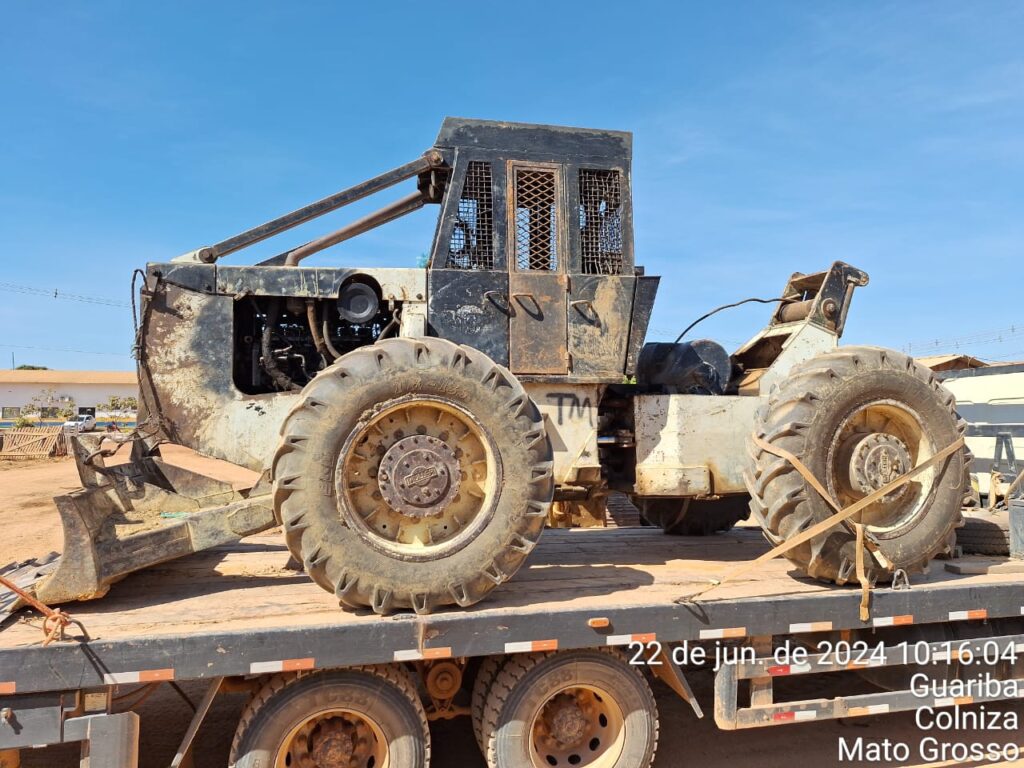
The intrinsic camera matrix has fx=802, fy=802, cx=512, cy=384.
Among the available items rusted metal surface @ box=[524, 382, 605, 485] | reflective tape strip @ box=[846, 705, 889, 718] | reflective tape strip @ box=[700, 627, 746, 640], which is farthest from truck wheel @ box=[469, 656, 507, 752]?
reflective tape strip @ box=[846, 705, 889, 718]

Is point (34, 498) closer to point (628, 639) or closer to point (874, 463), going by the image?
point (628, 639)

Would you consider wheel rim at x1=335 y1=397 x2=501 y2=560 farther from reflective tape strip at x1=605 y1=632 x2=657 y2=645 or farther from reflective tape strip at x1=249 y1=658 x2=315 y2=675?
reflective tape strip at x1=605 y1=632 x2=657 y2=645

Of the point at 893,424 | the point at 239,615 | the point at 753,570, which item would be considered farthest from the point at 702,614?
the point at 239,615

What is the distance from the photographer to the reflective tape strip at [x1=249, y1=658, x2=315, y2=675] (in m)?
4.19

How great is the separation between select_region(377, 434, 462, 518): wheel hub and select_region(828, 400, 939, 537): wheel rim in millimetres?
2584

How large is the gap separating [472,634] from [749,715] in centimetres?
198

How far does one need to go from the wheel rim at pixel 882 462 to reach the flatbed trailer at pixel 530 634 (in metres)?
0.52

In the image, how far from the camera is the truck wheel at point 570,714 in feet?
15.5

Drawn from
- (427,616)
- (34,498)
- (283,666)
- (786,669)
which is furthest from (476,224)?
(34,498)

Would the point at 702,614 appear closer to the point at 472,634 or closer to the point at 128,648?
the point at 472,634

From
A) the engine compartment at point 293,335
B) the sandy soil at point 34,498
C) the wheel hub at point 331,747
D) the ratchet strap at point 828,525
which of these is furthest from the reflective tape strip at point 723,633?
the sandy soil at point 34,498

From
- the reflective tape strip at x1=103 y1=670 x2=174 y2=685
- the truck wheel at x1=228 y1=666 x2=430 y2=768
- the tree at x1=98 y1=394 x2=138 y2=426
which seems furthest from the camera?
the tree at x1=98 y1=394 x2=138 y2=426

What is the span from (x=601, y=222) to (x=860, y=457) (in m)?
2.48

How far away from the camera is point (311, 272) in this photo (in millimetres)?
5527
